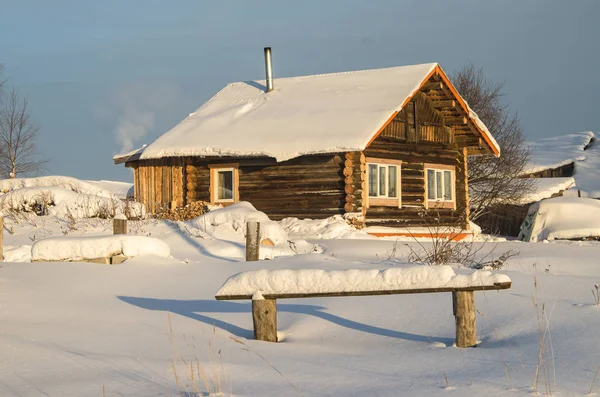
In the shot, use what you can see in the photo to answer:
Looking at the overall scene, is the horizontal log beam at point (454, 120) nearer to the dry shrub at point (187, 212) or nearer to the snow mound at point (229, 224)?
the dry shrub at point (187, 212)

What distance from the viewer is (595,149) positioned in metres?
65.0

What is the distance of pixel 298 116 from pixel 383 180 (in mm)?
3132

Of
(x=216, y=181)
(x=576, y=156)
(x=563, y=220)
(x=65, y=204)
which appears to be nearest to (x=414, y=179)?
(x=563, y=220)

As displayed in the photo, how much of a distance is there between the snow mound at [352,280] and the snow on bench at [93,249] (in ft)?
19.8

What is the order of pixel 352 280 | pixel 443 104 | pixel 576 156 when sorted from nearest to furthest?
pixel 352 280 < pixel 443 104 < pixel 576 156

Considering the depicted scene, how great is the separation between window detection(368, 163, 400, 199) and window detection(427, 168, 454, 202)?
209 centimetres

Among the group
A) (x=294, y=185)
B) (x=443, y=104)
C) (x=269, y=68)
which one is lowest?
(x=294, y=185)

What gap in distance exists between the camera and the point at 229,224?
1911cm

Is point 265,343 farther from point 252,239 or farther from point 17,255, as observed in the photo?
point 17,255

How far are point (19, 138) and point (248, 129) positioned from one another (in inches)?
1084

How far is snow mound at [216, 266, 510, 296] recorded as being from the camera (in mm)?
7105

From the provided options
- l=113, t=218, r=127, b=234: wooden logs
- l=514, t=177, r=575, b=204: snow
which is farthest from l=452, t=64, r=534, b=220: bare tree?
Result: l=113, t=218, r=127, b=234: wooden logs

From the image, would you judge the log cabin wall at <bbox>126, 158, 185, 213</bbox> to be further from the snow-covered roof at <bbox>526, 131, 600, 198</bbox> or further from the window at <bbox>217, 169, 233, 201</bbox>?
the snow-covered roof at <bbox>526, 131, 600, 198</bbox>

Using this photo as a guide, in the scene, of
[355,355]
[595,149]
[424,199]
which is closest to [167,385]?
[355,355]
